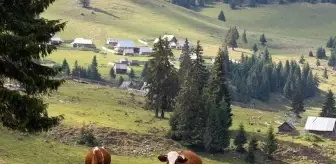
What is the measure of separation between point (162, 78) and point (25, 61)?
5462 centimetres

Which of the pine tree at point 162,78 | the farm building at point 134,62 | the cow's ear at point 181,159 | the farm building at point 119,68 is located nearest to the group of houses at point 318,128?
the pine tree at point 162,78

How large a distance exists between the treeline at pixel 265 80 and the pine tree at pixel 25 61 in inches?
4589

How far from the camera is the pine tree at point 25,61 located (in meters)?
21.0

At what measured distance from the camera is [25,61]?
898 inches

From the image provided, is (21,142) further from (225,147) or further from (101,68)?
(101,68)

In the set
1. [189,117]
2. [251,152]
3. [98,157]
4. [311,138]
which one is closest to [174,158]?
[98,157]

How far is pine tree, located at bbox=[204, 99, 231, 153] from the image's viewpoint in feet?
216

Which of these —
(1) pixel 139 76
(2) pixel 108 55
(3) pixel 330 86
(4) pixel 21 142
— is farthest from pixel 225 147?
(3) pixel 330 86

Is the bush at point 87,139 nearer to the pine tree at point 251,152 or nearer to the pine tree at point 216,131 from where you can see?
the pine tree at point 216,131

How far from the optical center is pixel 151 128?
6681 centimetres

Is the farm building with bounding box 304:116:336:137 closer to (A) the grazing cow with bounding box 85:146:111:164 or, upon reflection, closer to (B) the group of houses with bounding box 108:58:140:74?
(B) the group of houses with bounding box 108:58:140:74

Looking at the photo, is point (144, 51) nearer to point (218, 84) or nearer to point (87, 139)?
point (218, 84)

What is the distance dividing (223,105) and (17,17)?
50759mm

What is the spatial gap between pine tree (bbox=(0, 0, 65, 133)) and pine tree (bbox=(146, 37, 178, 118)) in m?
52.4
